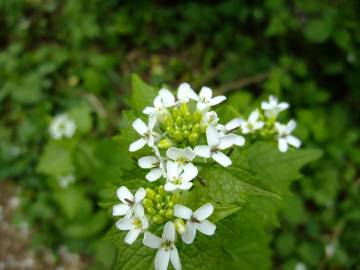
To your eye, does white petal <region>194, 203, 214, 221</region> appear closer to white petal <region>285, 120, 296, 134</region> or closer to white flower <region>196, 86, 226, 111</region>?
white flower <region>196, 86, 226, 111</region>

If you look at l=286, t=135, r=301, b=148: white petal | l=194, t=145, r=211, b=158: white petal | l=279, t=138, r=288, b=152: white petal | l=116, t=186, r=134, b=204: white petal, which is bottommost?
l=286, t=135, r=301, b=148: white petal

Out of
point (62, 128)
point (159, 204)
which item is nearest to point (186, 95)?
point (159, 204)

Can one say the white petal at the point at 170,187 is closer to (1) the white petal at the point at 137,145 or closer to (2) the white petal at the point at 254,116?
(1) the white petal at the point at 137,145

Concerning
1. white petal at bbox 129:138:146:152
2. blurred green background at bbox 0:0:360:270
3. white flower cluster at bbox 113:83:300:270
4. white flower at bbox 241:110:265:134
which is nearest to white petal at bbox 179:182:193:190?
white flower cluster at bbox 113:83:300:270

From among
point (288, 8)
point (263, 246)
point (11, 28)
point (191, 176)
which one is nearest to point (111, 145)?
point (263, 246)

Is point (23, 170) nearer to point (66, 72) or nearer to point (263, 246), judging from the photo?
point (66, 72)

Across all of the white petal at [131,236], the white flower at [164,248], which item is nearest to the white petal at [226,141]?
the white flower at [164,248]
